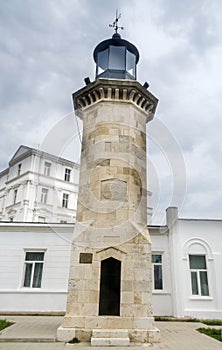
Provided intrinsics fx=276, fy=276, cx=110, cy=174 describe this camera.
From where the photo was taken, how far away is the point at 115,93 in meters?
9.42

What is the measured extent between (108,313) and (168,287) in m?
6.73

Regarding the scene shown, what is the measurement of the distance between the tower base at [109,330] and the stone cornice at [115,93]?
22.0ft

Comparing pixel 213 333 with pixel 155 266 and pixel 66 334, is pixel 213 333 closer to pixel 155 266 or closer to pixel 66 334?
pixel 66 334

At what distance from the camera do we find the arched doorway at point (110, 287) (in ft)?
24.2

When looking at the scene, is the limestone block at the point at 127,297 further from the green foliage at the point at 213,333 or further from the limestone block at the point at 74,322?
the green foliage at the point at 213,333

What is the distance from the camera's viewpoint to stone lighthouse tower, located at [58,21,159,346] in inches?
281

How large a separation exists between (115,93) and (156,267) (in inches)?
343

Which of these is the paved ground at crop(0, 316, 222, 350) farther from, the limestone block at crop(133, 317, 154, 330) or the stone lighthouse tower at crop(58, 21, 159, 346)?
the limestone block at crop(133, 317, 154, 330)

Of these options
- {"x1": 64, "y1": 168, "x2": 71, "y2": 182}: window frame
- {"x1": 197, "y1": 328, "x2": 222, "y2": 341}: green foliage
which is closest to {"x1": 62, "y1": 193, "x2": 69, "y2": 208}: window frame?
{"x1": 64, "y1": 168, "x2": 71, "y2": 182}: window frame

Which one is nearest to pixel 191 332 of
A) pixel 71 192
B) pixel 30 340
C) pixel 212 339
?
pixel 212 339

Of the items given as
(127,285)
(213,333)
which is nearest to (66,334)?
(127,285)

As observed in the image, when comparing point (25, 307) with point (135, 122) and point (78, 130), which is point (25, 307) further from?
point (135, 122)

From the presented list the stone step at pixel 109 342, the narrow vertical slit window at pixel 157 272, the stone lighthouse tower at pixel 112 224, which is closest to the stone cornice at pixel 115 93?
the stone lighthouse tower at pixel 112 224

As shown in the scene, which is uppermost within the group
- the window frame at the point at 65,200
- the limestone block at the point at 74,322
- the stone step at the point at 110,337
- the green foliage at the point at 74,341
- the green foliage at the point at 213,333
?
the window frame at the point at 65,200
